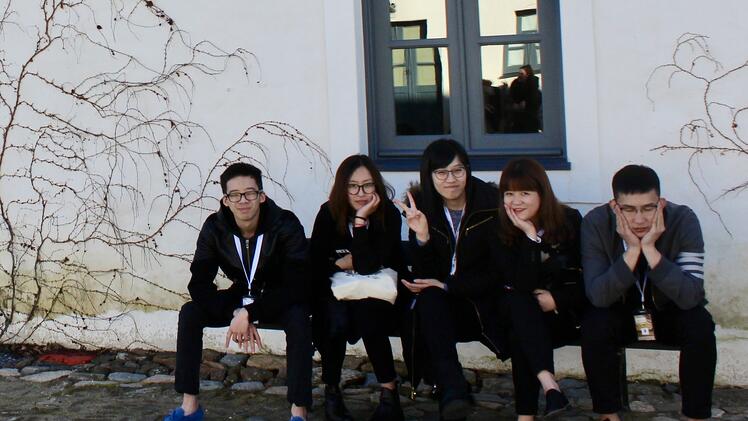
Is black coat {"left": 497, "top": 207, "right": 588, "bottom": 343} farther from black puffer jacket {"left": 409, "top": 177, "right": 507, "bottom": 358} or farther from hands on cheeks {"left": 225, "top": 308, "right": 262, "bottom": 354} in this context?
hands on cheeks {"left": 225, "top": 308, "right": 262, "bottom": 354}

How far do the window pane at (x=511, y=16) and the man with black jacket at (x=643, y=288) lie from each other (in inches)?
56.8

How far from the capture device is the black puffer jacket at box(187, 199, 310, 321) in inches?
201

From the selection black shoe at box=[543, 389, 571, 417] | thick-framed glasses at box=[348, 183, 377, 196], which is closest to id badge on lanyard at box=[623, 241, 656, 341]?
black shoe at box=[543, 389, 571, 417]

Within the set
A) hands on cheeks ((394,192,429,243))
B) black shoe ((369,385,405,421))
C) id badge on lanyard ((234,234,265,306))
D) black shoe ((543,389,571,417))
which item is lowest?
black shoe ((369,385,405,421))

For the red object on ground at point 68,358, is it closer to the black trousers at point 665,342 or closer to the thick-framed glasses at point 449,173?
the thick-framed glasses at point 449,173

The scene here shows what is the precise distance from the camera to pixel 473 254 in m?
5.01

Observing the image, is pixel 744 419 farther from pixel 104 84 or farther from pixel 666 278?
pixel 104 84

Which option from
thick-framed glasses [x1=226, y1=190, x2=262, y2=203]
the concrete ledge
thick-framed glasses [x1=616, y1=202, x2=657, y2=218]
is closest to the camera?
thick-framed glasses [x1=616, y1=202, x2=657, y2=218]

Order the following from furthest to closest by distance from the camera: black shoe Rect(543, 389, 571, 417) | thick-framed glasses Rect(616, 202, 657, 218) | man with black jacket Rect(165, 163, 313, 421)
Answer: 1. man with black jacket Rect(165, 163, 313, 421)
2. thick-framed glasses Rect(616, 202, 657, 218)
3. black shoe Rect(543, 389, 571, 417)

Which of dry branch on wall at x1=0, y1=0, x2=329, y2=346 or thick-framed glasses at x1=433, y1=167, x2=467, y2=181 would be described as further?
dry branch on wall at x1=0, y1=0, x2=329, y2=346

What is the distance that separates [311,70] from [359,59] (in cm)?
27

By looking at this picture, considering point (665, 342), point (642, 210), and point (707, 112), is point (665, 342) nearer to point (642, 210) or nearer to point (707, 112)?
point (642, 210)

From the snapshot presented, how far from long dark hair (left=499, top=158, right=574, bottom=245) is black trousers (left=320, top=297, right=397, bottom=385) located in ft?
2.21

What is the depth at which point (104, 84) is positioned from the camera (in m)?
6.29
